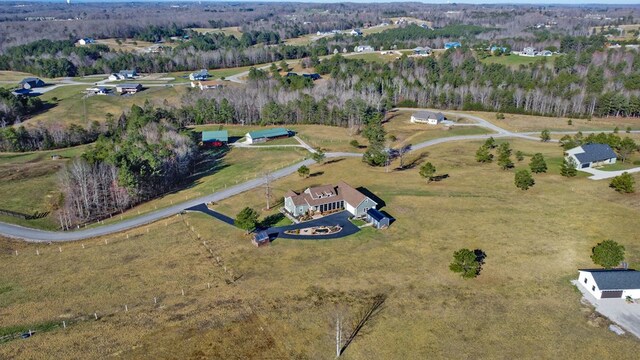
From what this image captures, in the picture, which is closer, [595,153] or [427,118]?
[595,153]

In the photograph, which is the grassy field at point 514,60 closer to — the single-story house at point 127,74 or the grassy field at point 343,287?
the grassy field at point 343,287

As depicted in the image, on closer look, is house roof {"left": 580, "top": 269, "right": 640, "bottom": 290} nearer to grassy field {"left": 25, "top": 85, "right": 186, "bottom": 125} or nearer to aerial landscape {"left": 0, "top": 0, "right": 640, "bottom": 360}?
aerial landscape {"left": 0, "top": 0, "right": 640, "bottom": 360}

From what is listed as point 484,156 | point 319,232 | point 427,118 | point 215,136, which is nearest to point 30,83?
point 215,136

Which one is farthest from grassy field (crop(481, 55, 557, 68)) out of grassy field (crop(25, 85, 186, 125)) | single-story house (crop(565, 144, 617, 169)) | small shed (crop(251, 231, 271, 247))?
small shed (crop(251, 231, 271, 247))

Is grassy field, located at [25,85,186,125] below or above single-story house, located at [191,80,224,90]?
below

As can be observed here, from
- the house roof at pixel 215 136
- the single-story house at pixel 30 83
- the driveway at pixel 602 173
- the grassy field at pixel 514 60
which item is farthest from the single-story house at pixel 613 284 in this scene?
the single-story house at pixel 30 83

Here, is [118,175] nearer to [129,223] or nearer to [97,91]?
[129,223]

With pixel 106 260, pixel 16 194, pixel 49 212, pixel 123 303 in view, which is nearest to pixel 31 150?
pixel 16 194
